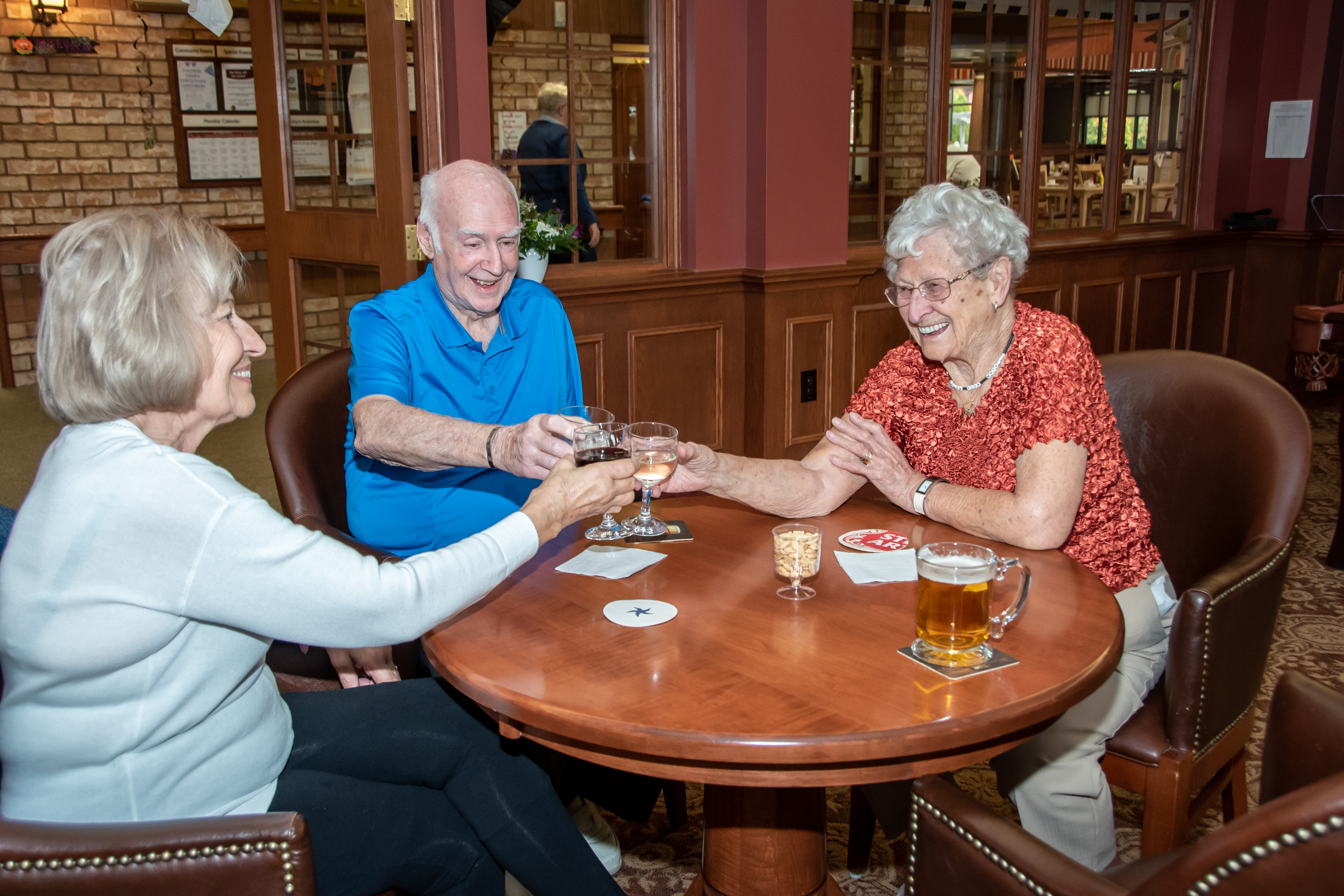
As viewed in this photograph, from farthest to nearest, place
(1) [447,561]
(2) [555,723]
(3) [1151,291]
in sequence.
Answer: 1. (3) [1151,291]
2. (1) [447,561]
3. (2) [555,723]

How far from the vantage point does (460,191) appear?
2.12 meters

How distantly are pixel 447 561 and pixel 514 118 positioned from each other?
3.19m

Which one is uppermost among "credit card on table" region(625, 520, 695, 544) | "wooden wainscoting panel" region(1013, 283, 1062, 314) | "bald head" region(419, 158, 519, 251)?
"bald head" region(419, 158, 519, 251)

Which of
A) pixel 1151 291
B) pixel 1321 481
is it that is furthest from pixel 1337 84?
pixel 1321 481

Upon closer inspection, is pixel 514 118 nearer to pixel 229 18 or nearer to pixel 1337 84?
pixel 229 18

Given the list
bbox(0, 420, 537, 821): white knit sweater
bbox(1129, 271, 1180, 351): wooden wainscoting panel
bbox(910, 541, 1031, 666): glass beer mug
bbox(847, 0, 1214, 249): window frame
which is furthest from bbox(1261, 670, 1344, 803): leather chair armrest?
bbox(1129, 271, 1180, 351): wooden wainscoting panel

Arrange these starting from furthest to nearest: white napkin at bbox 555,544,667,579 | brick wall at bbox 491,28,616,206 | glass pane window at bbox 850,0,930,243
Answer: glass pane window at bbox 850,0,930,243 → brick wall at bbox 491,28,616,206 → white napkin at bbox 555,544,667,579

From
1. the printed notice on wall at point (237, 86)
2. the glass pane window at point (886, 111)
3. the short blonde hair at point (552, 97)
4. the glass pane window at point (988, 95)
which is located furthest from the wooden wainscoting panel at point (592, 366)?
the printed notice on wall at point (237, 86)

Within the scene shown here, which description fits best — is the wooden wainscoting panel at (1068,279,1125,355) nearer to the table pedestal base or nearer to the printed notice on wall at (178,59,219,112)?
the table pedestal base

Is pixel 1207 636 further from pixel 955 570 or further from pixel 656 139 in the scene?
pixel 656 139

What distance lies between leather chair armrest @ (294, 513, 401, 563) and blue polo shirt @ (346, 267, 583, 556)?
8cm

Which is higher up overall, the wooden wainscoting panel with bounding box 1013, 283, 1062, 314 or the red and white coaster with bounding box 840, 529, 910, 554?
the wooden wainscoting panel with bounding box 1013, 283, 1062, 314

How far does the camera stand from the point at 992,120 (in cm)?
555

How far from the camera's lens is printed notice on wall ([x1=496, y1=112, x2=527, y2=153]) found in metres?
4.10
